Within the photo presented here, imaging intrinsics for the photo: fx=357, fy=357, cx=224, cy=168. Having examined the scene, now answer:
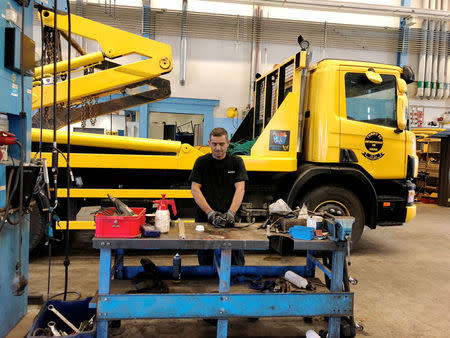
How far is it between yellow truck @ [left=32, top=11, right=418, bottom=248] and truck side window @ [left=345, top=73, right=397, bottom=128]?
0.04ft

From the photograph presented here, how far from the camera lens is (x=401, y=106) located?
14.5ft

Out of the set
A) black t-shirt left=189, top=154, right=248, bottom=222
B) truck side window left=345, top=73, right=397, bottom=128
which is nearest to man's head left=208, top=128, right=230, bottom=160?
black t-shirt left=189, top=154, right=248, bottom=222

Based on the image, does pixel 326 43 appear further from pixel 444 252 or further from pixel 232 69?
pixel 444 252

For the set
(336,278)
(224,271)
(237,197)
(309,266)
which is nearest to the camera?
(224,271)

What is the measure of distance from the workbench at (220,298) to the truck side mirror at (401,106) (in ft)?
8.72

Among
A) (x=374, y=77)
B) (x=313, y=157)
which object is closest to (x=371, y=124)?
(x=374, y=77)

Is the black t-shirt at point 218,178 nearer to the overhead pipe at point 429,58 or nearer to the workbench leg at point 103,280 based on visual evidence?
the workbench leg at point 103,280

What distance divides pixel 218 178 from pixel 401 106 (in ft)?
9.10

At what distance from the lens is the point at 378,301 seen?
11.3 ft

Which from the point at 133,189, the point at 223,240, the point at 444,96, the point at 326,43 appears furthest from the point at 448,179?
the point at 223,240

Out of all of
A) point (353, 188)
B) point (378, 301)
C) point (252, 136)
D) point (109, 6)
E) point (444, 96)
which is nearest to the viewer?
point (378, 301)

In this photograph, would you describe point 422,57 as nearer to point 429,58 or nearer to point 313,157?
point 429,58

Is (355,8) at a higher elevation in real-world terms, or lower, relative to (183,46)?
higher

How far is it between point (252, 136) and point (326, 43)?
4907 millimetres
